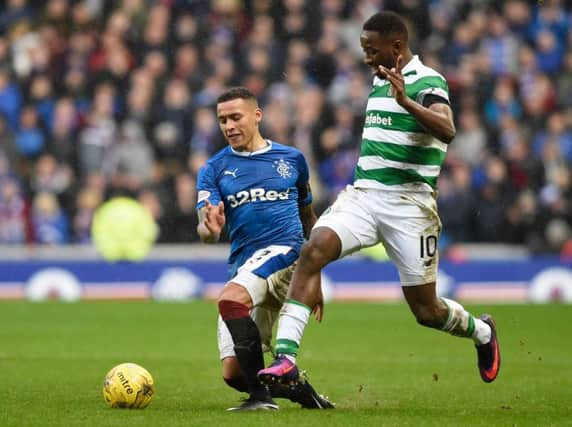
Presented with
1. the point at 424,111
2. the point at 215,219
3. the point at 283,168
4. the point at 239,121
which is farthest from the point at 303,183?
the point at 424,111

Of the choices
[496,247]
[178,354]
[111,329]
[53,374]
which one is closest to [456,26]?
[496,247]

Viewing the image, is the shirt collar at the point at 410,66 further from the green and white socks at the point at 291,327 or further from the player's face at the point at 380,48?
the green and white socks at the point at 291,327

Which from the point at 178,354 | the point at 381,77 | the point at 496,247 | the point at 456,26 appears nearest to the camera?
the point at 381,77

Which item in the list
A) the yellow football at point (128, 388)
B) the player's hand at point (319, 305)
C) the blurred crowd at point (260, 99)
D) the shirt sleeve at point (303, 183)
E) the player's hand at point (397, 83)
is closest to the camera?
the player's hand at point (397, 83)

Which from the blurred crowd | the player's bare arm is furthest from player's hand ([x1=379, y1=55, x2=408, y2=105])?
the blurred crowd

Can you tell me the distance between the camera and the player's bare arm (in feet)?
24.1

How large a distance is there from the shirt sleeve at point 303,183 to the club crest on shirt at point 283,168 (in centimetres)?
10

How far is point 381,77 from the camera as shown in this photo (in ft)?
25.3

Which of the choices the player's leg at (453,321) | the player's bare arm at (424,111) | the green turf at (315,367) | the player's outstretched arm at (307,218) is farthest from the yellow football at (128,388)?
the player's bare arm at (424,111)

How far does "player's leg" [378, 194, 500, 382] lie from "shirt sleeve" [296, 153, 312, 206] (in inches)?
28.7

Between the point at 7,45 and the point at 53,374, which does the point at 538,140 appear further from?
the point at 53,374

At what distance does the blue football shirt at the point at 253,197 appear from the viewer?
8141 millimetres

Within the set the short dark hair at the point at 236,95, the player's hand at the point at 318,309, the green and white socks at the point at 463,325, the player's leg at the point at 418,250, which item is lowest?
the green and white socks at the point at 463,325

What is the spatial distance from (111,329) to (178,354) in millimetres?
2686
